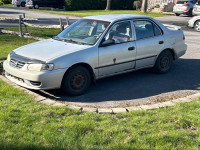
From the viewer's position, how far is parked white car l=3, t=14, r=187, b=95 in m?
5.64

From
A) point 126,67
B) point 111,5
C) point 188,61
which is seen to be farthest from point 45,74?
point 111,5

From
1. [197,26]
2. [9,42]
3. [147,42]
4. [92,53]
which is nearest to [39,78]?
[92,53]

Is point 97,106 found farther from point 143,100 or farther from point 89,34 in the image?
point 89,34

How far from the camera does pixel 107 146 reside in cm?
380

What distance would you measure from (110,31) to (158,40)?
151cm

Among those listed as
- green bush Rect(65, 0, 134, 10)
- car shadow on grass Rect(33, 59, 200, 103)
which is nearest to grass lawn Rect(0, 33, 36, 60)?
car shadow on grass Rect(33, 59, 200, 103)

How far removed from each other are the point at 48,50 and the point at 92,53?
920mm

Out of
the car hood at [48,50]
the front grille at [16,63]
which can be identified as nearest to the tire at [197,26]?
the car hood at [48,50]

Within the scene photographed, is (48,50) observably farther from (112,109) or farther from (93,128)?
(93,128)

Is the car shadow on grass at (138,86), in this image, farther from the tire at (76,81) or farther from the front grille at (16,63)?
the front grille at (16,63)

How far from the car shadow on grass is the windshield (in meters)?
Result: 1.12

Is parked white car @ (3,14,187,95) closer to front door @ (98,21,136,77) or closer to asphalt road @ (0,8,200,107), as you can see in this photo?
front door @ (98,21,136,77)

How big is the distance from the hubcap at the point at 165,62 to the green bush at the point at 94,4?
29.8 metres

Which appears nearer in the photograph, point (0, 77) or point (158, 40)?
point (0, 77)
